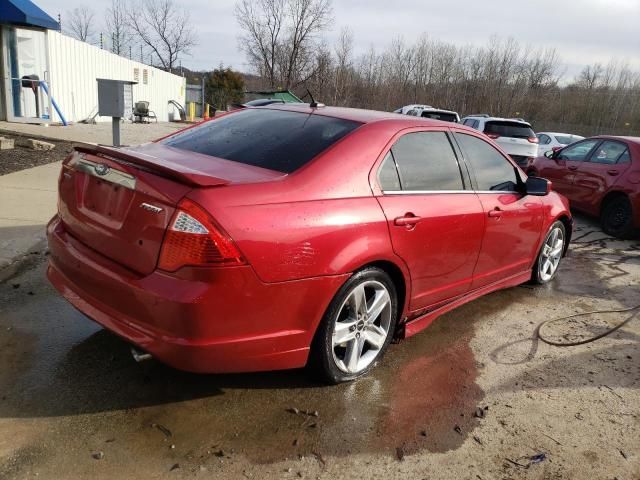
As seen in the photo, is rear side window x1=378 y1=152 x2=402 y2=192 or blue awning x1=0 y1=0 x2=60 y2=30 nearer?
rear side window x1=378 y1=152 x2=402 y2=192

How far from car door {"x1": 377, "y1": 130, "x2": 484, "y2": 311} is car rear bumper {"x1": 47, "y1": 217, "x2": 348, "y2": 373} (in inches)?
25.3

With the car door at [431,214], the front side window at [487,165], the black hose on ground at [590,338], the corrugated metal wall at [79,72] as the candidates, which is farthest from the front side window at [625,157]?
the corrugated metal wall at [79,72]

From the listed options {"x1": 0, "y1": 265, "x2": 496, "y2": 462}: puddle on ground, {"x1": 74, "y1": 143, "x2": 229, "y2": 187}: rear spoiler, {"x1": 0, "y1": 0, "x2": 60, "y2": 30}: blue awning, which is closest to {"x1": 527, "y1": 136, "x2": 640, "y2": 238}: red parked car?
{"x1": 0, "y1": 265, "x2": 496, "y2": 462}: puddle on ground

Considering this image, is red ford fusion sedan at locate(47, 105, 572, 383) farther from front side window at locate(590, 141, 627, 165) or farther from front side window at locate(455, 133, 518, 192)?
front side window at locate(590, 141, 627, 165)

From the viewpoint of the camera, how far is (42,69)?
15719 mm

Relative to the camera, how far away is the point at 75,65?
1775cm

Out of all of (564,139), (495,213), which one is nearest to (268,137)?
(495,213)

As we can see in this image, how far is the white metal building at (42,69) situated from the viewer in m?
14.0

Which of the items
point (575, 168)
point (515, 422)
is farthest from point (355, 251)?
point (575, 168)

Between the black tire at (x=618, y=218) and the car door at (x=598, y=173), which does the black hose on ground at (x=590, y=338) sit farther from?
the car door at (x=598, y=173)

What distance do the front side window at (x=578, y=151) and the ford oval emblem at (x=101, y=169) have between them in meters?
8.23

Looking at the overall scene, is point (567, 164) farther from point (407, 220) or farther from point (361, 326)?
point (361, 326)

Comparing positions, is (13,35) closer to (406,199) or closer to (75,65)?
(75,65)

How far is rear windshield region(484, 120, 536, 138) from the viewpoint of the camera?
12930mm
